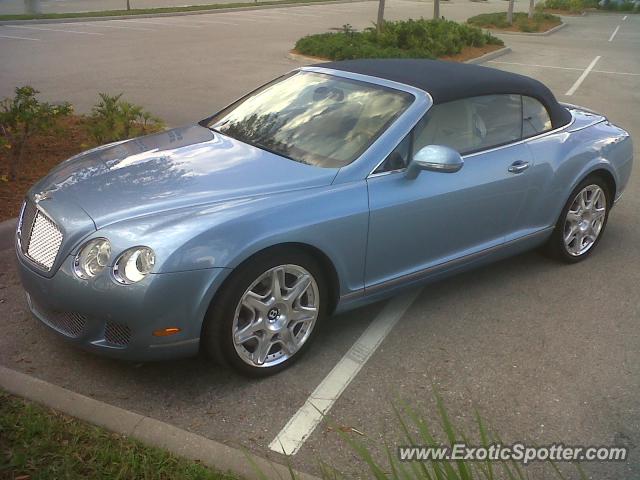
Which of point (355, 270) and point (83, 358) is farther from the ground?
point (355, 270)

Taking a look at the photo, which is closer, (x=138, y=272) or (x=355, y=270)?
(x=138, y=272)

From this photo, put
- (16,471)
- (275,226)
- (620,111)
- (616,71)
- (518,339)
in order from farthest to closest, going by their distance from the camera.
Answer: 1. (616,71)
2. (620,111)
3. (518,339)
4. (275,226)
5. (16,471)

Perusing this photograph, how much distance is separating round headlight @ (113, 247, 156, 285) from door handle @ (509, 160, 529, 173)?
2525mm

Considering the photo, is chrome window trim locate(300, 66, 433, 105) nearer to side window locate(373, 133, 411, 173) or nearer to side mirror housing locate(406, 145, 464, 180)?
side window locate(373, 133, 411, 173)

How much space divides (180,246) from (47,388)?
904 mm

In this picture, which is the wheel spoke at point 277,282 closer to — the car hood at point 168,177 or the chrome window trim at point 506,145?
the car hood at point 168,177

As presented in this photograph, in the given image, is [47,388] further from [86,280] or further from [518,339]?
[518,339]

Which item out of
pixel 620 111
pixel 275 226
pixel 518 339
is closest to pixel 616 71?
pixel 620 111

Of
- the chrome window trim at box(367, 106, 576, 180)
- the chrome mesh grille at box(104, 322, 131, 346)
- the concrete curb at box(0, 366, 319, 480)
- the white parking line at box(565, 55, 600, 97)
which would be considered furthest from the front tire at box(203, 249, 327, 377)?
the white parking line at box(565, 55, 600, 97)

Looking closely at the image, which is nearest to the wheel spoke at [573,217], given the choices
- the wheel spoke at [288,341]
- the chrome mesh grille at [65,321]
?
the wheel spoke at [288,341]

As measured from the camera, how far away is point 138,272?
3.30m

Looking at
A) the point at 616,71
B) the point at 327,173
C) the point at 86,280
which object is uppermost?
the point at 327,173

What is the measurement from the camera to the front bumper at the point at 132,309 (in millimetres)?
3277

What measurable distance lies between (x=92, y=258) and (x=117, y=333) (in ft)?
1.21
